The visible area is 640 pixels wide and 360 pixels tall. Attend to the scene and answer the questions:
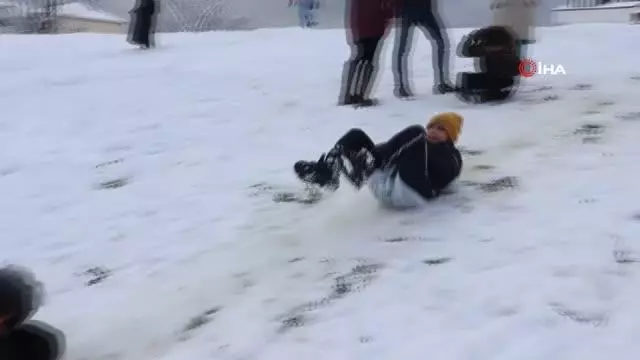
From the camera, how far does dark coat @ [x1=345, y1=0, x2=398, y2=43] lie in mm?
8828

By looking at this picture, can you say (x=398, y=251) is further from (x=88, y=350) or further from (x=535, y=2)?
(x=535, y=2)

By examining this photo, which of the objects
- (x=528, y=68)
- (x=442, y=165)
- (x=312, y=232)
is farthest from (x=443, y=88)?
(x=312, y=232)

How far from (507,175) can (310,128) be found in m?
2.69

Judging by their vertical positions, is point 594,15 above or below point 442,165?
above

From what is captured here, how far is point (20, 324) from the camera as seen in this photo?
3686 mm

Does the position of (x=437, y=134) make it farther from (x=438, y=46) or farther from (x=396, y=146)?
(x=438, y=46)

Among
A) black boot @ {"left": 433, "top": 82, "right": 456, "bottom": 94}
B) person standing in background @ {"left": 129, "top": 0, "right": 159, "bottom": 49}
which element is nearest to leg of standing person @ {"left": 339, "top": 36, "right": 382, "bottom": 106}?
black boot @ {"left": 433, "top": 82, "right": 456, "bottom": 94}

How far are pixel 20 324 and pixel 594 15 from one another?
2484 cm

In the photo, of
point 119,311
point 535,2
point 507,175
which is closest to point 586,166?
point 507,175

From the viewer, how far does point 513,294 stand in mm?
4090

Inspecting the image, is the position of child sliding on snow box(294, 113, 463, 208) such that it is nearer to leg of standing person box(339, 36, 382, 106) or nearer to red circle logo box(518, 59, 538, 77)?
leg of standing person box(339, 36, 382, 106)

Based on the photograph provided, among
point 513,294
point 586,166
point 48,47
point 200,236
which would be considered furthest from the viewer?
point 48,47

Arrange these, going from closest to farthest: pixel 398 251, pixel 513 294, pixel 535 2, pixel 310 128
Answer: pixel 513 294 → pixel 398 251 → pixel 310 128 → pixel 535 2

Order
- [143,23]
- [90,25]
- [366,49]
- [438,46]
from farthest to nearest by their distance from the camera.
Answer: [90,25] < [143,23] < [438,46] < [366,49]
